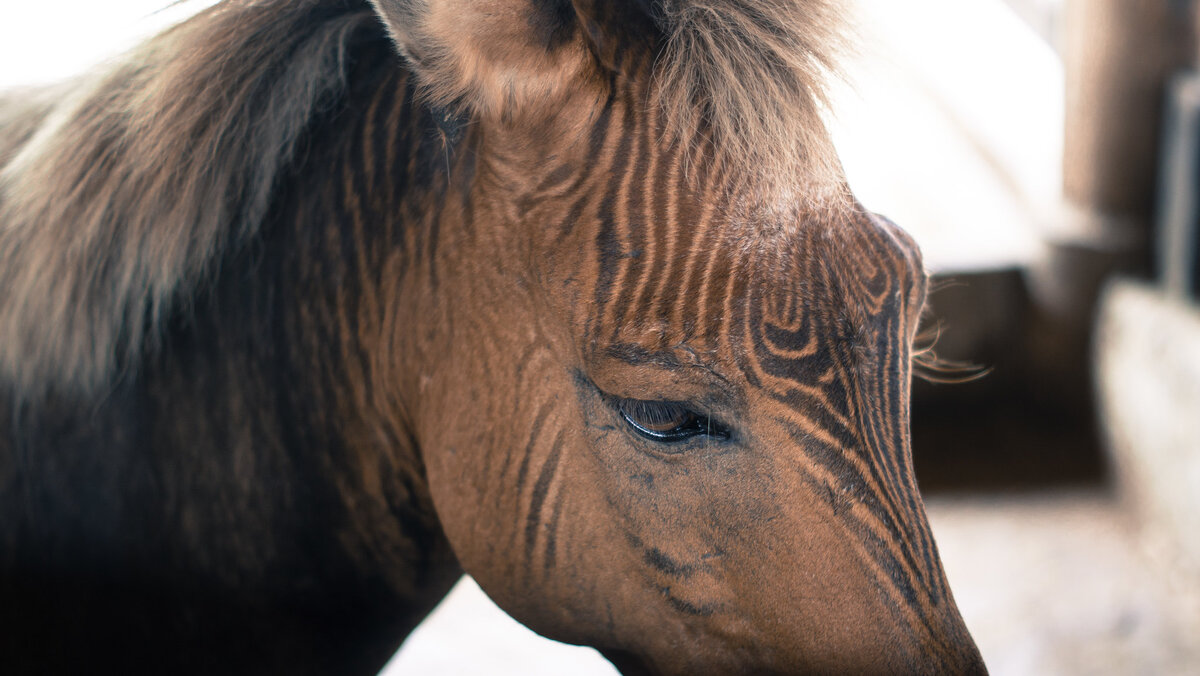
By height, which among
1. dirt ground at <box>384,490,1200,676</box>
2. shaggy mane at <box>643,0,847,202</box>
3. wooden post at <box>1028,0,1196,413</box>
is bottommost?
dirt ground at <box>384,490,1200,676</box>

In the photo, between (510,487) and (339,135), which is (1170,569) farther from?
(339,135)

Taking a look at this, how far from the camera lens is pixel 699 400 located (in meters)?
0.87

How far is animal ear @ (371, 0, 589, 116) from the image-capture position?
84 cm

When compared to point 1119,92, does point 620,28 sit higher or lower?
higher

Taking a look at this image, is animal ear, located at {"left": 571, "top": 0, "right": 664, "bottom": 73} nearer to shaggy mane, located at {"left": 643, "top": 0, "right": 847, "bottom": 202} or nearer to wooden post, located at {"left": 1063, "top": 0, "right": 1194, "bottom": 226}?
shaggy mane, located at {"left": 643, "top": 0, "right": 847, "bottom": 202}

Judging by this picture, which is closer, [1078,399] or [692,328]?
[692,328]

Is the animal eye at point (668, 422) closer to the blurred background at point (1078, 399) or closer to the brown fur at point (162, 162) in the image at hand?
the brown fur at point (162, 162)

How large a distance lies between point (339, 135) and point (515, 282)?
35cm

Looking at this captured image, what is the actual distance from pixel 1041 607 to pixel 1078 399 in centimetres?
110

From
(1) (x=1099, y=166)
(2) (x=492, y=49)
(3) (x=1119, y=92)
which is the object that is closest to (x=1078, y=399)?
(1) (x=1099, y=166)

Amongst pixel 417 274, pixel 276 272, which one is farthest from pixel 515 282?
pixel 276 272

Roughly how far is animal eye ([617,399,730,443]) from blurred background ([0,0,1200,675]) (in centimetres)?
204

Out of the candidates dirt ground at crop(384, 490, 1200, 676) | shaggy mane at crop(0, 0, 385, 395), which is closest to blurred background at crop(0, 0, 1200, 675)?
dirt ground at crop(384, 490, 1200, 676)

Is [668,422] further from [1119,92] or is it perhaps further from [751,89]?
[1119,92]
